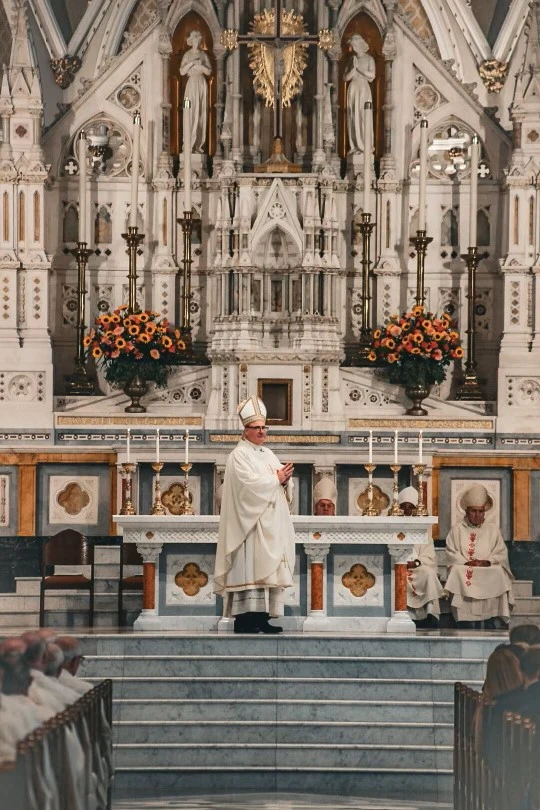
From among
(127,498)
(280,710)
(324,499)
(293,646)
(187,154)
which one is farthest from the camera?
(187,154)

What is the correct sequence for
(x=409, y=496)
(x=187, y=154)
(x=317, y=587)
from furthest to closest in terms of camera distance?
(x=187, y=154) < (x=409, y=496) < (x=317, y=587)

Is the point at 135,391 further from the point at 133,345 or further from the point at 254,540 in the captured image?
the point at 254,540

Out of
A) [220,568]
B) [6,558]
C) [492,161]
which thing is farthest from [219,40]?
[220,568]

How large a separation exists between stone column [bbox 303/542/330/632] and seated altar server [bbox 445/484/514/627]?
8.00 feet

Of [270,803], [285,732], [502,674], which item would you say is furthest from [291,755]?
[502,674]

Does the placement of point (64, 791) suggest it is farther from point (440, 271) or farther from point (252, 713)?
point (440, 271)

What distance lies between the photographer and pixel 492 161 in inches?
799

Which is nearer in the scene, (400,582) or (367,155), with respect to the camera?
(400,582)

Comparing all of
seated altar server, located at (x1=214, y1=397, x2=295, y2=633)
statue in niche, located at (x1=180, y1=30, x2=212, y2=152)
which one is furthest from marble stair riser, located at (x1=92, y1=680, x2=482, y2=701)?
statue in niche, located at (x1=180, y1=30, x2=212, y2=152)

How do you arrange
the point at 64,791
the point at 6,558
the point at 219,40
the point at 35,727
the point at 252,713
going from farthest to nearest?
the point at 219,40 < the point at 6,558 < the point at 252,713 < the point at 64,791 < the point at 35,727

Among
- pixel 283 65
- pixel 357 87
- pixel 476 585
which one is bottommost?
pixel 476 585

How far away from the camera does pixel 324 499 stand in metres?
15.9

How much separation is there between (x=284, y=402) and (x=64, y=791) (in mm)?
10026

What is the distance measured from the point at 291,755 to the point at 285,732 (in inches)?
8.6
